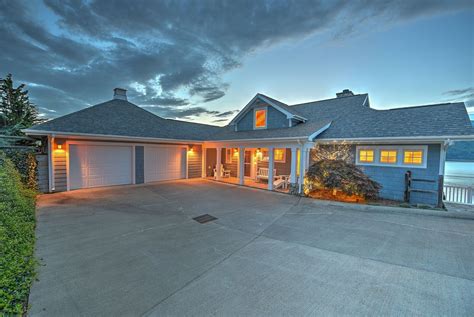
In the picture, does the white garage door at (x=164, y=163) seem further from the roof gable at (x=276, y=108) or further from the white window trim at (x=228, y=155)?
the roof gable at (x=276, y=108)

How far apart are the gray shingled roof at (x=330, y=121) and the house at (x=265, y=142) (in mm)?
34

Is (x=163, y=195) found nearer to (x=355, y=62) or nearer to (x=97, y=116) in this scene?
(x=97, y=116)

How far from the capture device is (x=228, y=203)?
25.2ft

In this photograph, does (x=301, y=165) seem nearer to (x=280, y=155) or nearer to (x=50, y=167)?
(x=280, y=155)

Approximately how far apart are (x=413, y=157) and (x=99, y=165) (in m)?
14.2

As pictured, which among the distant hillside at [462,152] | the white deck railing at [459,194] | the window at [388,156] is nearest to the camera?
the white deck railing at [459,194]

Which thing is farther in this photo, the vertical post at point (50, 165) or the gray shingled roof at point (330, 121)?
the vertical post at point (50, 165)

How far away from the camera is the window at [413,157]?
316 inches

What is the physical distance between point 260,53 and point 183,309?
1236 centimetres

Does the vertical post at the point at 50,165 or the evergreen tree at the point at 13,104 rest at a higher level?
the evergreen tree at the point at 13,104

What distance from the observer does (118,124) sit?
1086 centimetres

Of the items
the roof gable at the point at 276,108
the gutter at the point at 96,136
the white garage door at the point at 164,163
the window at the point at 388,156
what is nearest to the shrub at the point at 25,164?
the gutter at the point at 96,136

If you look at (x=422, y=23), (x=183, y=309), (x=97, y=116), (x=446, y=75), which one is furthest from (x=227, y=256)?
(x=446, y=75)

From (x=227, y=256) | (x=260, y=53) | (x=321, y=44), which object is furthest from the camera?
(x=260, y=53)
